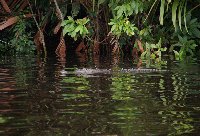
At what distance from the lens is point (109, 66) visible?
27.1ft

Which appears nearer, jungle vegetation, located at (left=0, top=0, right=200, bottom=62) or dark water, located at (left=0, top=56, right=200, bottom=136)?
dark water, located at (left=0, top=56, right=200, bottom=136)

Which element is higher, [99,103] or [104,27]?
[104,27]

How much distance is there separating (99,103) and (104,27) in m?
6.91

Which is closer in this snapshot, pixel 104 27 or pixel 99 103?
pixel 99 103

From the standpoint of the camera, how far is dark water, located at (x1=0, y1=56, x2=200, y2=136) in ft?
12.2

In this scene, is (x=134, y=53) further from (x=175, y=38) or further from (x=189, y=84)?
(x=189, y=84)

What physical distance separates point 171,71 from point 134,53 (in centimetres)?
351

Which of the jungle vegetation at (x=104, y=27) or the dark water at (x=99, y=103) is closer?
the dark water at (x=99, y=103)

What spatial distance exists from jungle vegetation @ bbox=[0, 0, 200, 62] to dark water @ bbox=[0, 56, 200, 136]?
2.65 metres

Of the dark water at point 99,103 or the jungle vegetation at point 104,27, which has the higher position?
the jungle vegetation at point 104,27

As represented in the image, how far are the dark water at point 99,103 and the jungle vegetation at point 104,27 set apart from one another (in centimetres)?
265

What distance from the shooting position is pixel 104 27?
37.8 feet

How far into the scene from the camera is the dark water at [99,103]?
3732 mm

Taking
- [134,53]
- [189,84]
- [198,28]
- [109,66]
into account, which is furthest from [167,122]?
[198,28]
